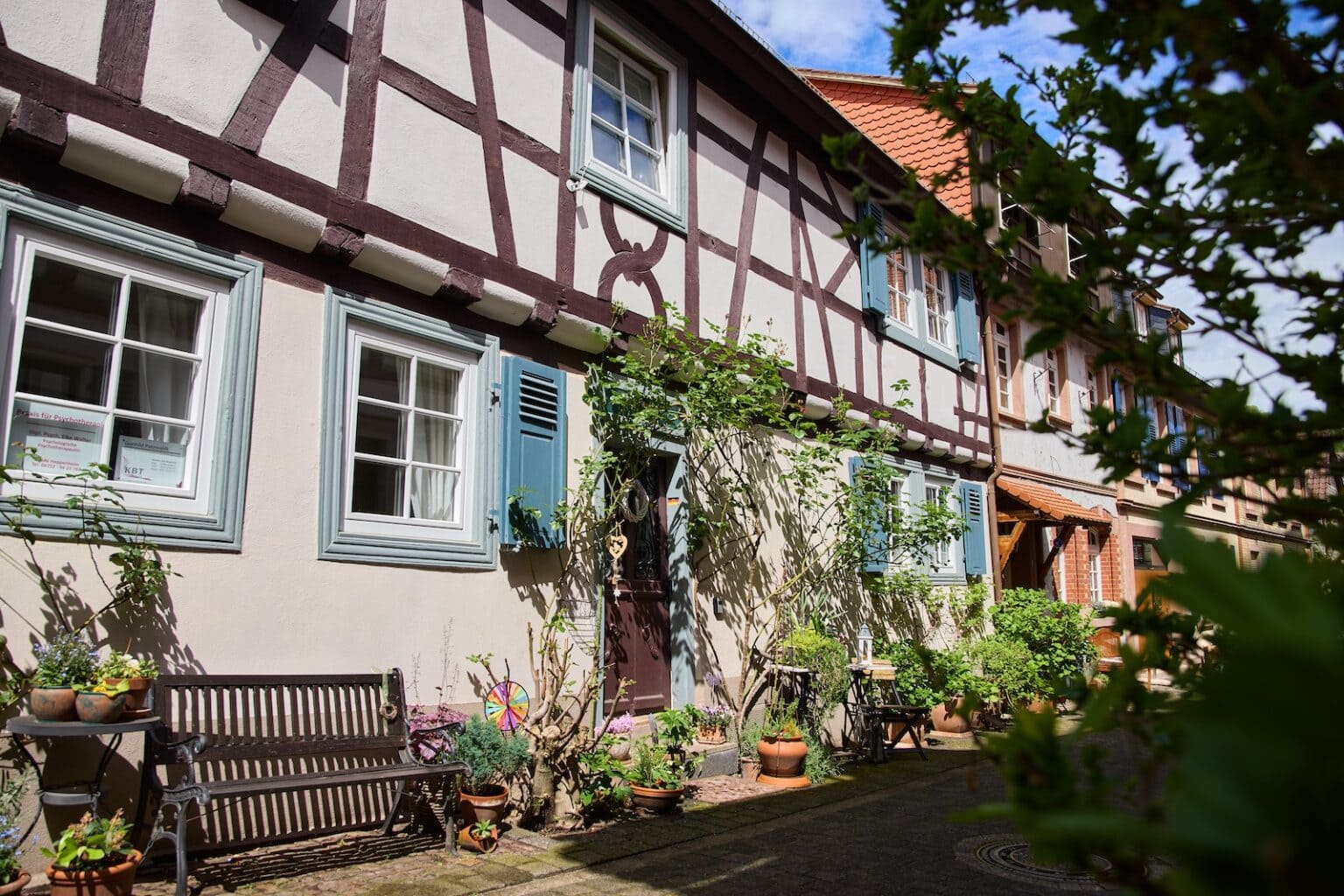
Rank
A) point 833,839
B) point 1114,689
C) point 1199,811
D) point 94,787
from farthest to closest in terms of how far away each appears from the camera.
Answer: point 833,839 → point 94,787 → point 1114,689 → point 1199,811

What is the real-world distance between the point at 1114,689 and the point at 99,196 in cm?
439

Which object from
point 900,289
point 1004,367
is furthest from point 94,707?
point 1004,367

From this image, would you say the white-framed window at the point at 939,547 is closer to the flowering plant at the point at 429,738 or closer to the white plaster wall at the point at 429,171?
the white plaster wall at the point at 429,171

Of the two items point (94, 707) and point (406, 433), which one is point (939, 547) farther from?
point (94, 707)

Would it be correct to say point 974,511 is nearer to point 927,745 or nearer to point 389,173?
point 927,745

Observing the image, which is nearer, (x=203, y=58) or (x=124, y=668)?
(x=124, y=668)

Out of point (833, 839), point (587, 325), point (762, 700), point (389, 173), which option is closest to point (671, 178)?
point (587, 325)

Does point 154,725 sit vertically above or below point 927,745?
above

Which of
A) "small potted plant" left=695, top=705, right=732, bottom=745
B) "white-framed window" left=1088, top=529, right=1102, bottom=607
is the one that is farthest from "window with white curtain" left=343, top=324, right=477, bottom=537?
"white-framed window" left=1088, top=529, right=1102, bottom=607

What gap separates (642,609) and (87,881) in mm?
3832

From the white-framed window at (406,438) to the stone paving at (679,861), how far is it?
140 centimetres

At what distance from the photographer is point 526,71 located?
20.0 feet

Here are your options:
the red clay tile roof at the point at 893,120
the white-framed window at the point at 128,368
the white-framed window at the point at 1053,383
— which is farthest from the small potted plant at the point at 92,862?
the white-framed window at the point at 1053,383

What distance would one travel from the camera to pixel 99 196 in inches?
160
